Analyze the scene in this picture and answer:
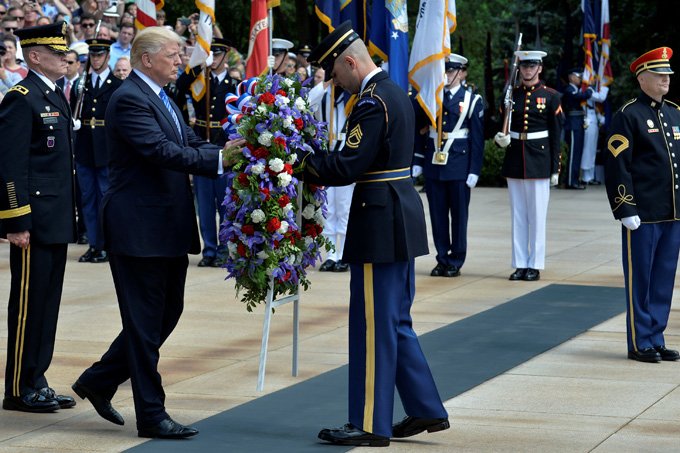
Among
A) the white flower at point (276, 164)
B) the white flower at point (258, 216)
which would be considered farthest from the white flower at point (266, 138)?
the white flower at point (258, 216)

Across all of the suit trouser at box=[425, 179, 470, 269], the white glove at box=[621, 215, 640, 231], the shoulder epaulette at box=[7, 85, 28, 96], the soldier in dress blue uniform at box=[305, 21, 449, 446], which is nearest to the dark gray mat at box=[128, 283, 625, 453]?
the soldier in dress blue uniform at box=[305, 21, 449, 446]

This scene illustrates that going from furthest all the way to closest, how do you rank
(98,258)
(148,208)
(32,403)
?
(98,258), (32,403), (148,208)

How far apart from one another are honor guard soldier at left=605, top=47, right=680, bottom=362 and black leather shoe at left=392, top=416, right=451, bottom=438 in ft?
9.14

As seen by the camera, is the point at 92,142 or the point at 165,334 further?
the point at 92,142

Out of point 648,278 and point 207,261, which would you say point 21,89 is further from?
point 207,261

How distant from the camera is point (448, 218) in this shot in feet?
45.2

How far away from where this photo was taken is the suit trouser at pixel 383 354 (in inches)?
265

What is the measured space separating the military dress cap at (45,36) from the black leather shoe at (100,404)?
190cm

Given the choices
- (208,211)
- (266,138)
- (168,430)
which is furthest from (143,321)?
(208,211)

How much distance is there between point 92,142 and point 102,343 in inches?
206

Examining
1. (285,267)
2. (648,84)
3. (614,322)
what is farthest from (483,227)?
(285,267)

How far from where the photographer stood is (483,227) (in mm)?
18250

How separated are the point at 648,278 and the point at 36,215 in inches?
161

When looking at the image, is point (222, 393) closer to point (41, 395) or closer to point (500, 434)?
point (41, 395)
